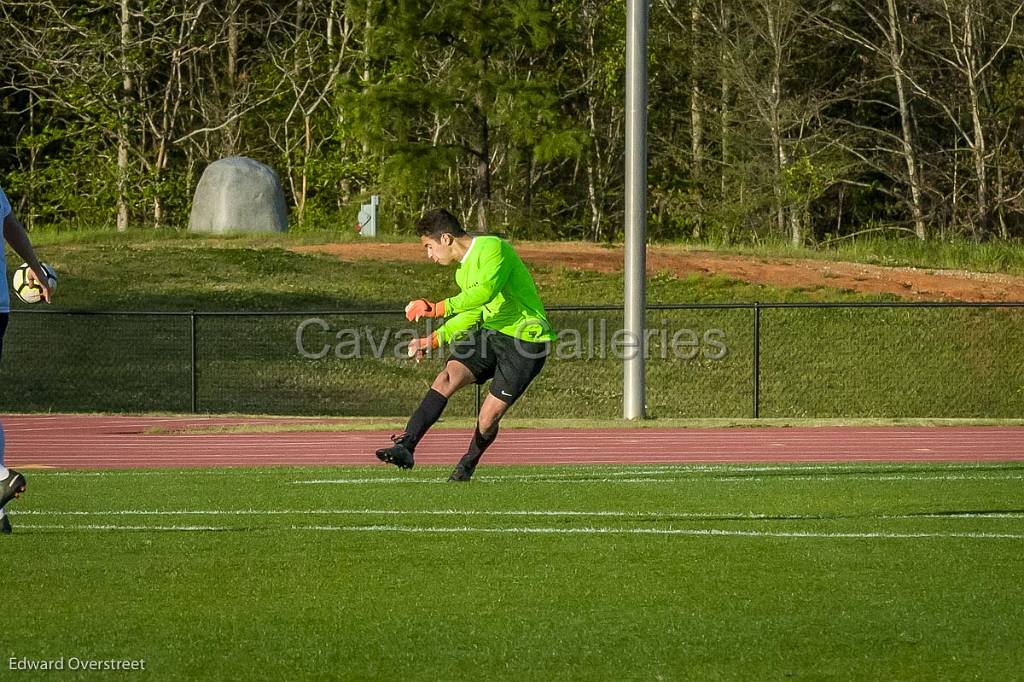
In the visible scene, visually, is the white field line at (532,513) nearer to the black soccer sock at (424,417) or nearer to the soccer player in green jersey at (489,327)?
the black soccer sock at (424,417)

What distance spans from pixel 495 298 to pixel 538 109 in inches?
1054

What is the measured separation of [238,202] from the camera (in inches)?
1415

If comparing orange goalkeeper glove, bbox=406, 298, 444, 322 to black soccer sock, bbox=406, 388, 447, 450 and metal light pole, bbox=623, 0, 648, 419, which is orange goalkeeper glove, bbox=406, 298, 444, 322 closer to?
black soccer sock, bbox=406, 388, 447, 450

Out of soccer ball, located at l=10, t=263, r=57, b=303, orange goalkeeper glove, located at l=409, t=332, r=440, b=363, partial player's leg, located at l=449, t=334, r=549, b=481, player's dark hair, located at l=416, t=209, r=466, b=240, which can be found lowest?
partial player's leg, located at l=449, t=334, r=549, b=481

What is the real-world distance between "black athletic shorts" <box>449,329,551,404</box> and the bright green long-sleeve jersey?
2.3 inches

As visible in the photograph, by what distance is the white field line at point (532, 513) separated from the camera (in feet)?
32.6

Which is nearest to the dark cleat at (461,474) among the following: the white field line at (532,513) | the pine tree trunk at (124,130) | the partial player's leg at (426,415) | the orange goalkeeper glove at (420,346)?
the partial player's leg at (426,415)

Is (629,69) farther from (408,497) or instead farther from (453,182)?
(453,182)

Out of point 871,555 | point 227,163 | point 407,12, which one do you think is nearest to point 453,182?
point 407,12

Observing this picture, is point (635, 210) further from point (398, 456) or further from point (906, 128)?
point (906, 128)

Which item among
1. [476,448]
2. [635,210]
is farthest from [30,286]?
[635,210]

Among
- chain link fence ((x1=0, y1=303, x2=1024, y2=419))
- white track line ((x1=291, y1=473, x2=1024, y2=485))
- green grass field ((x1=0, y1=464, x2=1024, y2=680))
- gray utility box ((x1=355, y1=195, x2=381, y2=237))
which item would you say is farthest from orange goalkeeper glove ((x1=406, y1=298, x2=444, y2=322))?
gray utility box ((x1=355, y1=195, x2=381, y2=237))

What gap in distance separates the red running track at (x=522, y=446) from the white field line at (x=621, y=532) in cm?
559

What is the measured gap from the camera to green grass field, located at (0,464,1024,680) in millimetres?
5941
